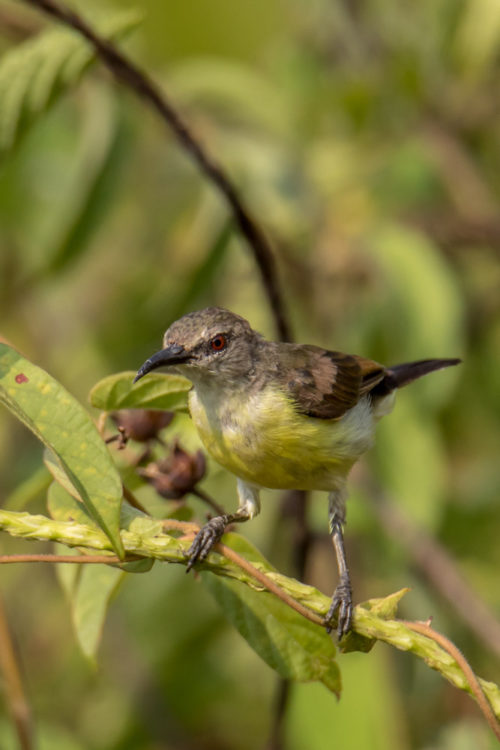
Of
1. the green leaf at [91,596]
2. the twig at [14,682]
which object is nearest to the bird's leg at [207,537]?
the green leaf at [91,596]

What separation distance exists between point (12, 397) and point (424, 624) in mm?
992

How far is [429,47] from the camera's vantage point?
523 cm

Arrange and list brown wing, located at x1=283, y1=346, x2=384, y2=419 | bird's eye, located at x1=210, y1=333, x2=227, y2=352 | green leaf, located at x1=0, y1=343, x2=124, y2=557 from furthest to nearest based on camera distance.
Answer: brown wing, located at x1=283, y1=346, x2=384, y2=419
bird's eye, located at x1=210, y1=333, x2=227, y2=352
green leaf, located at x1=0, y1=343, x2=124, y2=557

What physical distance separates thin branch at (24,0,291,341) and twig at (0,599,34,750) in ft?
4.00

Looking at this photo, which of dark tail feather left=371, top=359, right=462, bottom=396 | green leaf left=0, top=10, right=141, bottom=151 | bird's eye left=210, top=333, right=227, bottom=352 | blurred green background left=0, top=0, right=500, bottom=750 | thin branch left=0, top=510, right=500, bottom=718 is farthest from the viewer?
blurred green background left=0, top=0, right=500, bottom=750

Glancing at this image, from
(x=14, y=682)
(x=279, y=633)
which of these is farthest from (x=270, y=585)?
(x=14, y=682)

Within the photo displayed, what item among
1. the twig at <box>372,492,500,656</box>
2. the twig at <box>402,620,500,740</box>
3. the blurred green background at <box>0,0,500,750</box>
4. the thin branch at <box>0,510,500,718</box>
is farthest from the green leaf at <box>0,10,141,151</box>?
the twig at <box>372,492,500,656</box>

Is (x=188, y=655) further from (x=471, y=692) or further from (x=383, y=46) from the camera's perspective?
(x=383, y=46)

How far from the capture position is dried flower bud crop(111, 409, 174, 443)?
8.29 ft

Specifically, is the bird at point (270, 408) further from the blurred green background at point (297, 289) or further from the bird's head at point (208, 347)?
the blurred green background at point (297, 289)

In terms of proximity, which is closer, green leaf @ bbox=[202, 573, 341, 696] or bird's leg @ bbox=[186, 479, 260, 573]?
bird's leg @ bbox=[186, 479, 260, 573]

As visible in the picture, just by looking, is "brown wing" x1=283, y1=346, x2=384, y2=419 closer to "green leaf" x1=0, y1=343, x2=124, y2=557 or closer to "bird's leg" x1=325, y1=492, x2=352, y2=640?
"bird's leg" x1=325, y1=492, x2=352, y2=640

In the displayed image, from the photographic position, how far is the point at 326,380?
3297 millimetres

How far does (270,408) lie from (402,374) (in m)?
0.89
